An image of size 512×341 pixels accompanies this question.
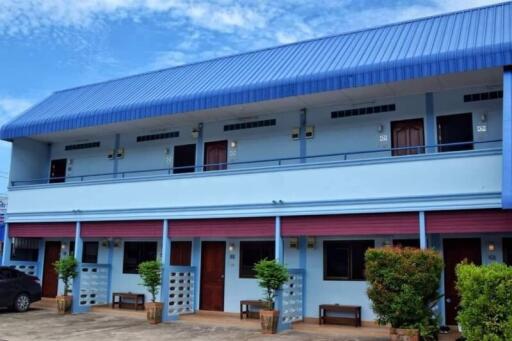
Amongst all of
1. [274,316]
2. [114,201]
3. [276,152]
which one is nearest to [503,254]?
[274,316]

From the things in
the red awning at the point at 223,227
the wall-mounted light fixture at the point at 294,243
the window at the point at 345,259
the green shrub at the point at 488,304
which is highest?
the red awning at the point at 223,227

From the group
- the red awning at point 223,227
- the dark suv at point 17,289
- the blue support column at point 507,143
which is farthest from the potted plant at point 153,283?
the blue support column at point 507,143

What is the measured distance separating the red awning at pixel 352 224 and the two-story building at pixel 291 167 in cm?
4

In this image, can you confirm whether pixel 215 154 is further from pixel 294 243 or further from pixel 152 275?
pixel 152 275

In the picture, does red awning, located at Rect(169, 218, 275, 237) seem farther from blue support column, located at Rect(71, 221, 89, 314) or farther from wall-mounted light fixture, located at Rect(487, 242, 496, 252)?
wall-mounted light fixture, located at Rect(487, 242, 496, 252)

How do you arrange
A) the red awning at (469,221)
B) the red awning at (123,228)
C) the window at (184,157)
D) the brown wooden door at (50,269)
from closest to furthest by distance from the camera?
1. the red awning at (469,221)
2. the red awning at (123,228)
3. the window at (184,157)
4. the brown wooden door at (50,269)

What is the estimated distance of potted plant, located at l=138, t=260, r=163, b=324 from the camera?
1619cm

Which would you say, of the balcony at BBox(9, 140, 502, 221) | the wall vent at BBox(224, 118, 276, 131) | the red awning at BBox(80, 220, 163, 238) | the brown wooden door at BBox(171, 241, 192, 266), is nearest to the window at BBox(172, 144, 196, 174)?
the balcony at BBox(9, 140, 502, 221)

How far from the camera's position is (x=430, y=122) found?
1524 cm

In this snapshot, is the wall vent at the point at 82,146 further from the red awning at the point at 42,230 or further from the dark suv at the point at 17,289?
the dark suv at the point at 17,289

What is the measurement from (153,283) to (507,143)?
10.4 m

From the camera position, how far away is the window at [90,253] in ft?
69.3

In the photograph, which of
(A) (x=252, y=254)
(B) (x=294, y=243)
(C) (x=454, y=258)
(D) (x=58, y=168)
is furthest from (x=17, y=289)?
(C) (x=454, y=258)

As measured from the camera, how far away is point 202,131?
62.7 ft
